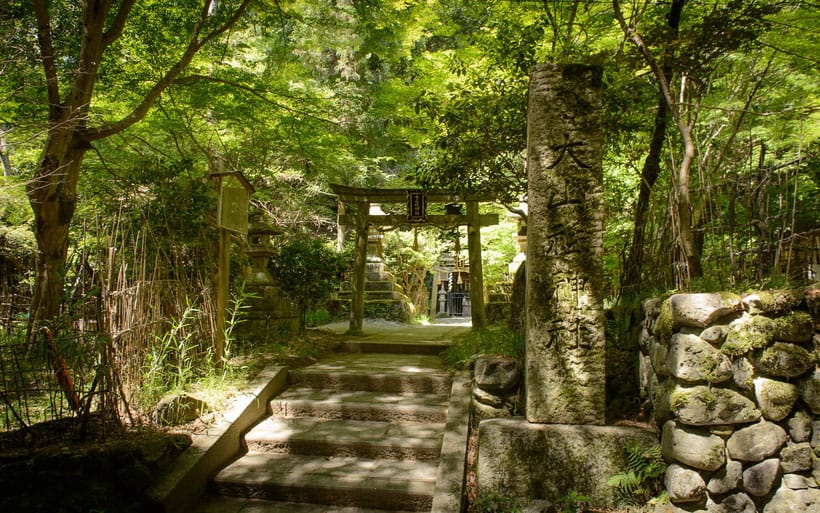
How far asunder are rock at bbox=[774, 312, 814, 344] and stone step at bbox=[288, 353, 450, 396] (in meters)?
3.06

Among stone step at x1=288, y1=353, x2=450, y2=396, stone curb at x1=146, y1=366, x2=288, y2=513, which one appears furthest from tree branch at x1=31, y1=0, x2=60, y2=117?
stone step at x1=288, y1=353, x2=450, y2=396

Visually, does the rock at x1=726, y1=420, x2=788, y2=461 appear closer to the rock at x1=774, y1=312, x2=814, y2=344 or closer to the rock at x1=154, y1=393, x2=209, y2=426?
the rock at x1=774, y1=312, x2=814, y2=344

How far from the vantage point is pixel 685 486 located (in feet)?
10.3

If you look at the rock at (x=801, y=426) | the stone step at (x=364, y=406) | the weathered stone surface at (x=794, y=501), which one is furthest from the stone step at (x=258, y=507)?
the rock at (x=801, y=426)

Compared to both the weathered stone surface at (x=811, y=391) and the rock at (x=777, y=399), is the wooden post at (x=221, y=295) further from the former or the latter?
the weathered stone surface at (x=811, y=391)

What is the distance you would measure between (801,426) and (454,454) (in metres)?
2.32

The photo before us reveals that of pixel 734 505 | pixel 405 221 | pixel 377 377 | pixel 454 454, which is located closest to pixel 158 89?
pixel 405 221

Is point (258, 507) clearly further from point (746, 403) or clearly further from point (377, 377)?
point (746, 403)

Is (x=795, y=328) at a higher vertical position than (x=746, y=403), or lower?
higher

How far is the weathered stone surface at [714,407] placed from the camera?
3.07 m

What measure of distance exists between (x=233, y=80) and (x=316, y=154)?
2.96 m

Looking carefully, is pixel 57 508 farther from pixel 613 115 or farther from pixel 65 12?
pixel 65 12

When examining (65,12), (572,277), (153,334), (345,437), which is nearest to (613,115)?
(572,277)

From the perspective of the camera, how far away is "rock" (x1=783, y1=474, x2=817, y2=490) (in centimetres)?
301
